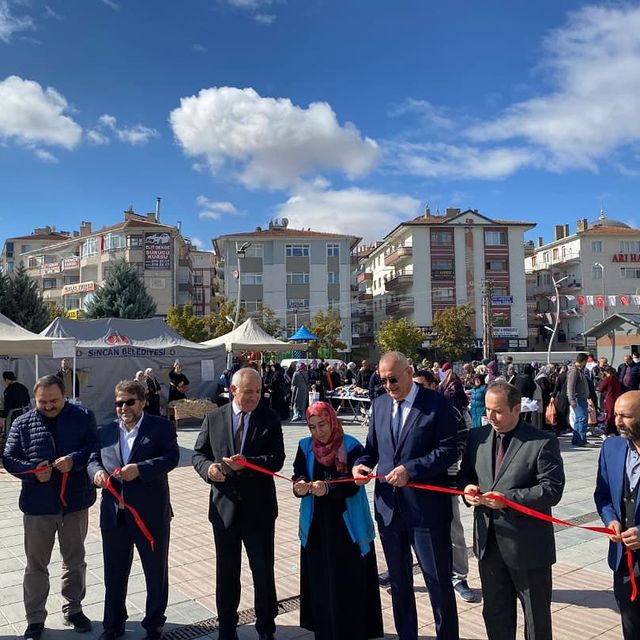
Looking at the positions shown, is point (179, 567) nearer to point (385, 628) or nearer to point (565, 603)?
point (385, 628)

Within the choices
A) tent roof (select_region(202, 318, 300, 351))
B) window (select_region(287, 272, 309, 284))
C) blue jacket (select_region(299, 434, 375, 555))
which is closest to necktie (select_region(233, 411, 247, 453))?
blue jacket (select_region(299, 434, 375, 555))

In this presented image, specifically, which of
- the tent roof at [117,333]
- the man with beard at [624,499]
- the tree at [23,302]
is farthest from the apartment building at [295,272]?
the man with beard at [624,499]

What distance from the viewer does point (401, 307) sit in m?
58.6

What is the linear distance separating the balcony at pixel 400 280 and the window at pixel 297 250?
9.35 meters

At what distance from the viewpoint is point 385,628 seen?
417cm

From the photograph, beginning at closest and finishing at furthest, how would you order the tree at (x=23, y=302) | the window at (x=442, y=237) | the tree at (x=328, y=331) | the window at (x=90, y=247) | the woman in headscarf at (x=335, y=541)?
the woman in headscarf at (x=335, y=541) < the tree at (x=23, y=302) < the tree at (x=328, y=331) < the window at (x=90, y=247) < the window at (x=442, y=237)

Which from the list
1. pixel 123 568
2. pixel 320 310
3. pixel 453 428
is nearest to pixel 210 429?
pixel 123 568

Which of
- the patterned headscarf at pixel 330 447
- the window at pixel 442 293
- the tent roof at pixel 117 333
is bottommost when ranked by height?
the patterned headscarf at pixel 330 447

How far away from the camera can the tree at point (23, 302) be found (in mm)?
33591

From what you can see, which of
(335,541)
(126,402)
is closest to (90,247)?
(126,402)

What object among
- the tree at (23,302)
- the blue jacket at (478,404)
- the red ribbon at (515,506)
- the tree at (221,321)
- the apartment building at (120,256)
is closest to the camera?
the red ribbon at (515,506)

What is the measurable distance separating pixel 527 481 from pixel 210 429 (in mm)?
2018

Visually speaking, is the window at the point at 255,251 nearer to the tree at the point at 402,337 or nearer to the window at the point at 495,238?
the tree at the point at 402,337

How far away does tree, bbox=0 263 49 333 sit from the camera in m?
33.6
